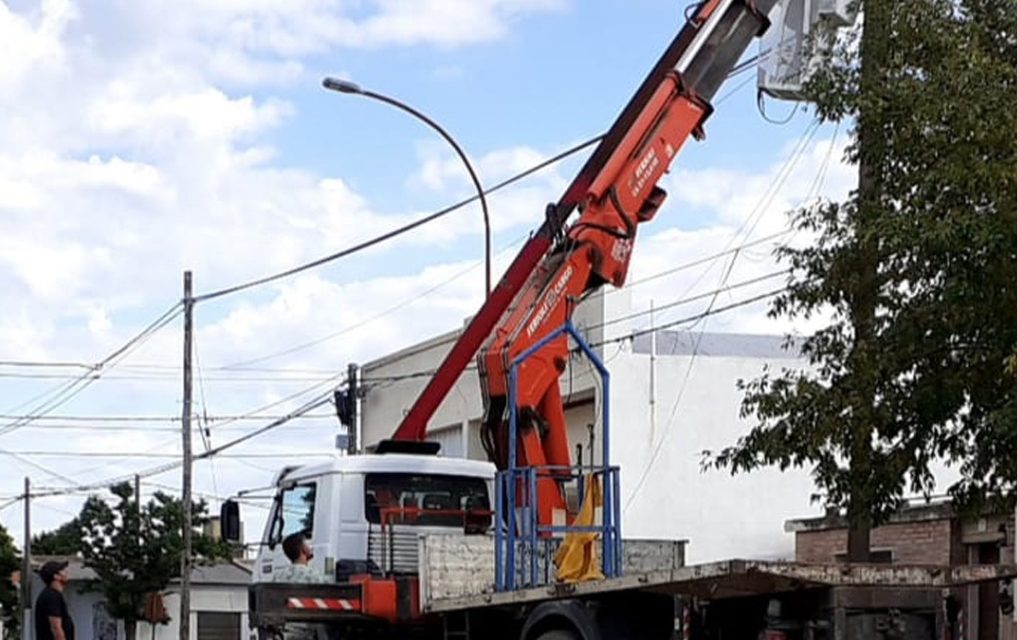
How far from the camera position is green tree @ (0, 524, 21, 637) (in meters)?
55.2

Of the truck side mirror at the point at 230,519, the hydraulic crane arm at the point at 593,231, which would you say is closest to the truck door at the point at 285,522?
the truck side mirror at the point at 230,519

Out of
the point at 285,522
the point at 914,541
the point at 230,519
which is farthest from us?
the point at 914,541

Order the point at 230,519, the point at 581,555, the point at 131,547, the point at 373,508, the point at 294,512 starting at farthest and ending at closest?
the point at 131,547, the point at 230,519, the point at 294,512, the point at 373,508, the point at 581,555

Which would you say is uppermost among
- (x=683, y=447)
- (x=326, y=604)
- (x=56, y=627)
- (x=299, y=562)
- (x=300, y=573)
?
(x=683, y=447)

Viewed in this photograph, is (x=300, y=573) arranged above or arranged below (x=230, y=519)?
below

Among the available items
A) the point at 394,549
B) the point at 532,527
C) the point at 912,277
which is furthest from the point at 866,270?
the point at 394,549

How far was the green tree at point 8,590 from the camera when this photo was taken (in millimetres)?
55156

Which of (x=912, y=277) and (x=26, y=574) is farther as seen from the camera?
(x=26, y=574)

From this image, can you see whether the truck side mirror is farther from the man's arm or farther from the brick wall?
the brick wall

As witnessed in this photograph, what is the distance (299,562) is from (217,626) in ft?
116

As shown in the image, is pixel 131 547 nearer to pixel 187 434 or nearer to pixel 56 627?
pixel 187 434

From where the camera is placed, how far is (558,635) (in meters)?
12.6

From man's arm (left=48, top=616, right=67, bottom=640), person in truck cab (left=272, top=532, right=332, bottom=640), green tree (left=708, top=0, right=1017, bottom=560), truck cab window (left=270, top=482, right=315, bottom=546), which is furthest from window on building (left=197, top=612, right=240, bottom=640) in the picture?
green tree (left=708, top=0, right=1017, bottom=560)

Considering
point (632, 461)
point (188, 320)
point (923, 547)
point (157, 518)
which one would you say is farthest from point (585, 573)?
point (157, 518)
